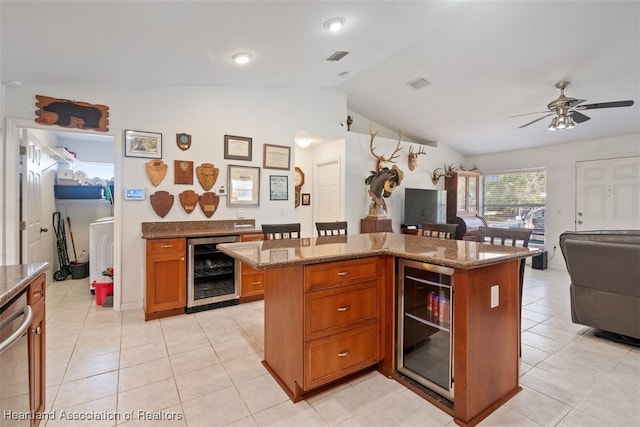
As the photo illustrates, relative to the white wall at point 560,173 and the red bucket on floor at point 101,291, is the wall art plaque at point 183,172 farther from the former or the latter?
the white wall at point 560,173

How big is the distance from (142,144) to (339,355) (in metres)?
3.23

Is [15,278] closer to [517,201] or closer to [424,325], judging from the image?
[424,325]

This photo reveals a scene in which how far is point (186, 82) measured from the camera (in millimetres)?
3643

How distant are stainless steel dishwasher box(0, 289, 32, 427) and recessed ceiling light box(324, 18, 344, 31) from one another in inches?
110

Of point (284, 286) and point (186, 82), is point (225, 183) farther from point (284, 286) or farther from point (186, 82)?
point (284, 286)

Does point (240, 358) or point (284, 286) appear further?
point (240, 358)

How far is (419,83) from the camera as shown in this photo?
4566mm

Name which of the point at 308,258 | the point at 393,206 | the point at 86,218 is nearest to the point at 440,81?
the point at 393,206

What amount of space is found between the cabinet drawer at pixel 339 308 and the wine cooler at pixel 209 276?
2.03 meters

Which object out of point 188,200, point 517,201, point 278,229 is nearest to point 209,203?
point 188,200

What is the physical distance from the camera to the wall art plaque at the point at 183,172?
3.77 metres

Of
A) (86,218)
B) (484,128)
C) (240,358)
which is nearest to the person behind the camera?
(240,358)

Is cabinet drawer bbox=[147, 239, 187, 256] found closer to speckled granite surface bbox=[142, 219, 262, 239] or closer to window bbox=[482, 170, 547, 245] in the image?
speckled granite surface bbox=[142, 219, 262, 239]

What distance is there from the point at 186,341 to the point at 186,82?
2.88 meters
